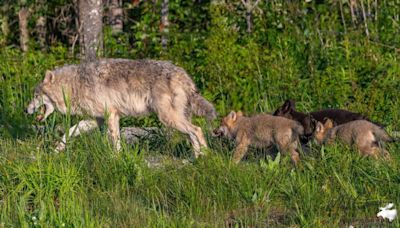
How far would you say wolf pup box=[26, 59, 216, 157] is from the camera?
990 cm

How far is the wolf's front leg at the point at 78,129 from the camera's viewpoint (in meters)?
8.82

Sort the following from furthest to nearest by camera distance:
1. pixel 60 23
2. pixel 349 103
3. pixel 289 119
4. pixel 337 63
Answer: pixel 60 23 < pixel 337 63 < pixel 349 103 < pixel 289 119

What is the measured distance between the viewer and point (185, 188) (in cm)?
773

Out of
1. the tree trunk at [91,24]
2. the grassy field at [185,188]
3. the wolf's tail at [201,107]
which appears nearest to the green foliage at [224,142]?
the grassy field at [185,188]

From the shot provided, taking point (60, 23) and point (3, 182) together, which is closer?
point (3, 182)

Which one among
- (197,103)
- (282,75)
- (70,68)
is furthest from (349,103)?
(70,68)

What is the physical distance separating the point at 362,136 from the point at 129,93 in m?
2.56

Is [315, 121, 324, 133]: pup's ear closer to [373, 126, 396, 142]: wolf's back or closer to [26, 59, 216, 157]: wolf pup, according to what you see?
[373, 126, 396, 142]: wolf's back

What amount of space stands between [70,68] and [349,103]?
3.39m

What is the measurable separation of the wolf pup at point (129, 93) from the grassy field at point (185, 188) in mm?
947

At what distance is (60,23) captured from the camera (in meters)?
16.6

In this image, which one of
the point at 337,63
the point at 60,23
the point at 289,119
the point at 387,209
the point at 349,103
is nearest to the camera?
the point at 387,209

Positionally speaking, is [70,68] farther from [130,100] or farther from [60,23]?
[60,23]

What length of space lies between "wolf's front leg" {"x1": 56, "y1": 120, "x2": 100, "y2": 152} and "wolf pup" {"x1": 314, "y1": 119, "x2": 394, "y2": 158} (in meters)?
2.18
